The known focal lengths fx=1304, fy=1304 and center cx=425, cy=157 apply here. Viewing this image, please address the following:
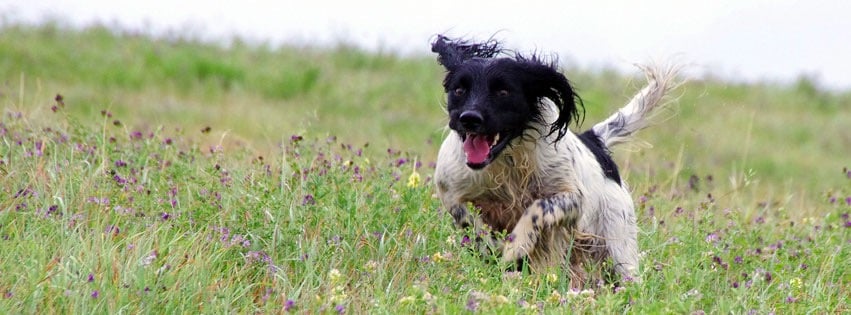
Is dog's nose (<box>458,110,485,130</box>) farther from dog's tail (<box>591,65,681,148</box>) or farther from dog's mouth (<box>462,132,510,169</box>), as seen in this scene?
dog's tail (<box>591,65,681,148</box>)

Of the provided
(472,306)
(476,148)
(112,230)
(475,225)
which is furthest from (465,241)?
(112,230)

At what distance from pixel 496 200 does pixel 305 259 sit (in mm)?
1126

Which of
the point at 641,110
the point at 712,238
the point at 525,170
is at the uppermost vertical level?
the point at 641,110

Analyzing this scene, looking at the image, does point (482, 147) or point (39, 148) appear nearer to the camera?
point (482, 147)

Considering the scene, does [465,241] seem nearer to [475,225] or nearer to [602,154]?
[475,225]

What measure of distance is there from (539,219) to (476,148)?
428mm

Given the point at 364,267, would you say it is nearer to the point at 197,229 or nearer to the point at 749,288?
the point at 197,229

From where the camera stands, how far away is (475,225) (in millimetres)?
5418

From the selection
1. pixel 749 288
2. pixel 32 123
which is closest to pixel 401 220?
pixel 749 288

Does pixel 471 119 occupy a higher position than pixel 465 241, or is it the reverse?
pixel 471 119

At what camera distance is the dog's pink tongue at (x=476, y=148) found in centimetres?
543

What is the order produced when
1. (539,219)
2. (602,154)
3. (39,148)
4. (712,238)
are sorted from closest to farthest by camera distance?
1. (539,219)
2. (712,238)
3. (39,148)
4. (602,154)

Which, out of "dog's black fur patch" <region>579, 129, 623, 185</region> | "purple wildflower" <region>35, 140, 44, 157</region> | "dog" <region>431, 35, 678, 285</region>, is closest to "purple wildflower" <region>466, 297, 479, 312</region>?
"dog" <region>431, 35, 678, 285</region>

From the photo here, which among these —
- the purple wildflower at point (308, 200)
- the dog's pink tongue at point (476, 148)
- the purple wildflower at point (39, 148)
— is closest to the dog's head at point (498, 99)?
the dog's pink tongue at point (476, 148)
